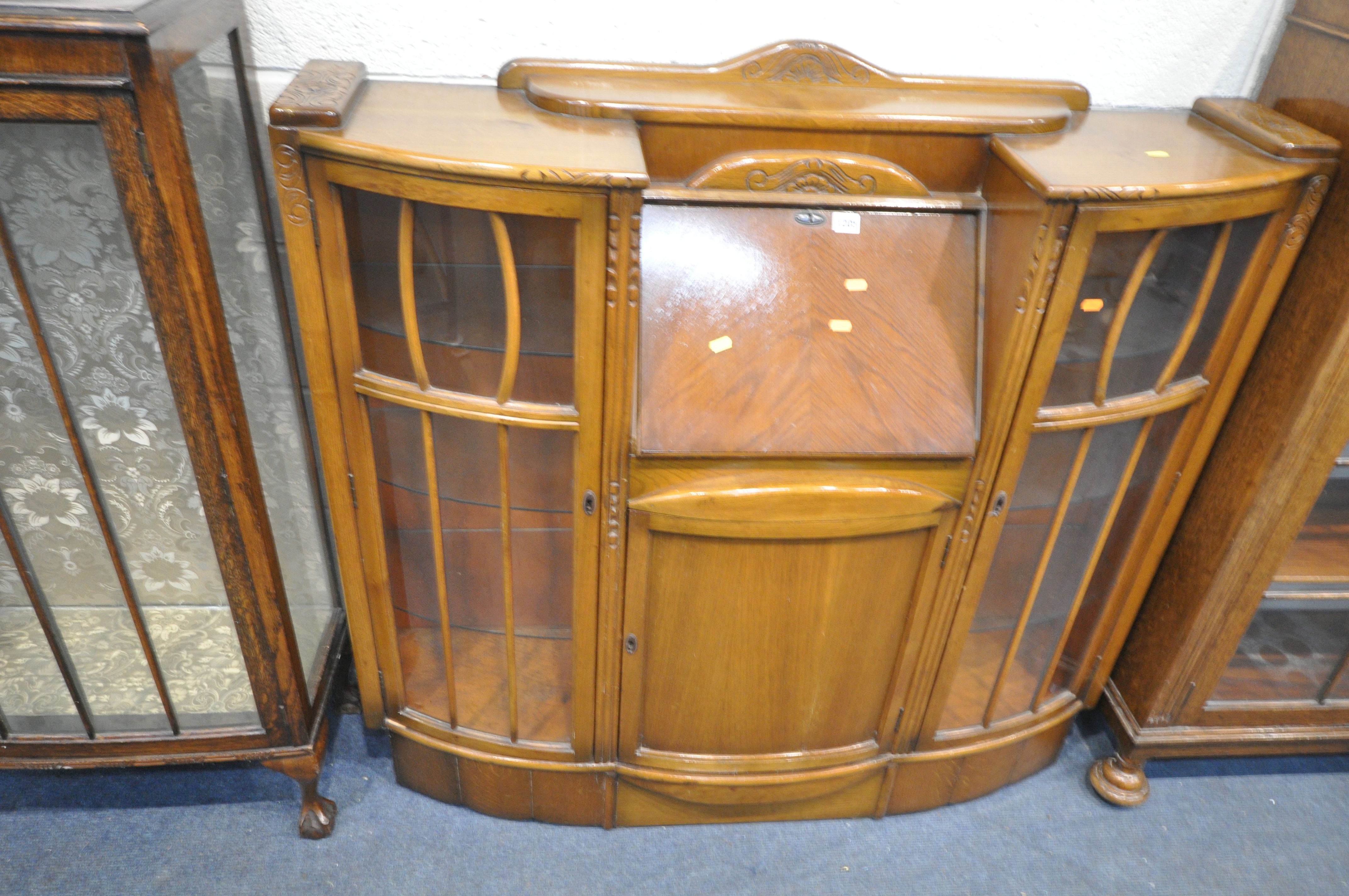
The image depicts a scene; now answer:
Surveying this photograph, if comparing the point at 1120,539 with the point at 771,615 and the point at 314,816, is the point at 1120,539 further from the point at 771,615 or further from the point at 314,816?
the point at 314,816

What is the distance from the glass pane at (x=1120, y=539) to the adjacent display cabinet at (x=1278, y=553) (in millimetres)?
132

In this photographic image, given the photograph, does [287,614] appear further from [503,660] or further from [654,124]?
[654,124]

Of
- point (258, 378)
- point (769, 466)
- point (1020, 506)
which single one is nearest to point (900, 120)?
point (769, 466)

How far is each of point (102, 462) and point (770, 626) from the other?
1050mm

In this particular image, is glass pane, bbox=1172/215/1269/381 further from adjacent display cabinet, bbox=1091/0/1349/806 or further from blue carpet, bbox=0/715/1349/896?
blue carpet, bbox=0/715/1349/896

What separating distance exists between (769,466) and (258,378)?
0.85 metres

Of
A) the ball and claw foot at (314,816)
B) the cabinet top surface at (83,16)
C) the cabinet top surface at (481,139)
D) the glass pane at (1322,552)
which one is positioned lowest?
the ball and claw foot at (314,816)

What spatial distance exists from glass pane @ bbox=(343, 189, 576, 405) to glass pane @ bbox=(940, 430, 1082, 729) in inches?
30.0

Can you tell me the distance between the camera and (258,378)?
151 centimetres

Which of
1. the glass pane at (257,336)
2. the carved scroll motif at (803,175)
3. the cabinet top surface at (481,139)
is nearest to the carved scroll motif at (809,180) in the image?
the carved scroll motif at (803,175)

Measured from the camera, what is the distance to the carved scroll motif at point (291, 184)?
1161mm

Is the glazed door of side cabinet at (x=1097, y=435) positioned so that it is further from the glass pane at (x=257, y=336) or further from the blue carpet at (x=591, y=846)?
the glass pane at (x=257, y=336)

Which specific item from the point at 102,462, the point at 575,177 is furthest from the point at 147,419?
the point at 575,177

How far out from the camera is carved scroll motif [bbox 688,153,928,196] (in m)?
1.32
